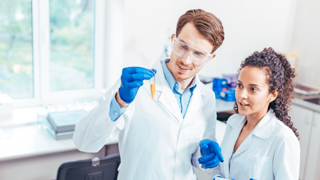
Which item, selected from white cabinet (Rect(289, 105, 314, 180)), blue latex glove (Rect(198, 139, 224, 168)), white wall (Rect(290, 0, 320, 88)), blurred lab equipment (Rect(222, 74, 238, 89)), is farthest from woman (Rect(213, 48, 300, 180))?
white wall (Rect(290, 0, 320, 88))

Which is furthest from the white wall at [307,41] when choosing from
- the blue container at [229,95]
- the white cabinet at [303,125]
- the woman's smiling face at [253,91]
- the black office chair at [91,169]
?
the black office chair at [91,169]

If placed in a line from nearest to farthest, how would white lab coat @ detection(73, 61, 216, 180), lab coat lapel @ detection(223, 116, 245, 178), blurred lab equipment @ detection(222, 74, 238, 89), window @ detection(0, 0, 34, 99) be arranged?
1. white lab coat @ detection(73, 61, 216, 180)
2. lab coat lapel @ detection(223, 116, 245, 178)
3. window @ detection(0, 0, 34, 99)
4. blurred lab equipment @ detection(222, 74, 238, 89)

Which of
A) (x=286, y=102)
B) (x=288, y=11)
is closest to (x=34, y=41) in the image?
(x=286, y=102)

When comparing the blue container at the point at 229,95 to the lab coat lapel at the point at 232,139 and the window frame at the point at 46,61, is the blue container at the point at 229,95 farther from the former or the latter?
the lab coat lapel at the point at 232,139

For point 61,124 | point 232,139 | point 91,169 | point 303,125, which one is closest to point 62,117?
point 61,124

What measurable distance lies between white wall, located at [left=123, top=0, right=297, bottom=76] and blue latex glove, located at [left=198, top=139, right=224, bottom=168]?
1.60 metres

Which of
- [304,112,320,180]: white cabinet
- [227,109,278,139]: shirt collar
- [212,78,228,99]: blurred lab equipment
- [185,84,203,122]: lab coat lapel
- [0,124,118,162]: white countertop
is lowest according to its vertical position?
[304,112,320,180]: white cabinet

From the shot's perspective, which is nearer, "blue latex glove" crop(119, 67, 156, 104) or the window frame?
"blue latex glove" crop(119, 67, 156, 104)

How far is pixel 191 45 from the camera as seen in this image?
1.30 meters

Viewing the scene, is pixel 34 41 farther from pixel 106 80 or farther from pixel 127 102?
pixel 127 102

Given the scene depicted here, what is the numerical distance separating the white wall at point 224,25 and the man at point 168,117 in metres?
1.38

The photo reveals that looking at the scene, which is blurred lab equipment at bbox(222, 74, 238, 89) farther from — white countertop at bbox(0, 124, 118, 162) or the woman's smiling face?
the woman's smiling face

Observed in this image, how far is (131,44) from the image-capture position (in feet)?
9.30

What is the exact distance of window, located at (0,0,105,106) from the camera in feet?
8.84
